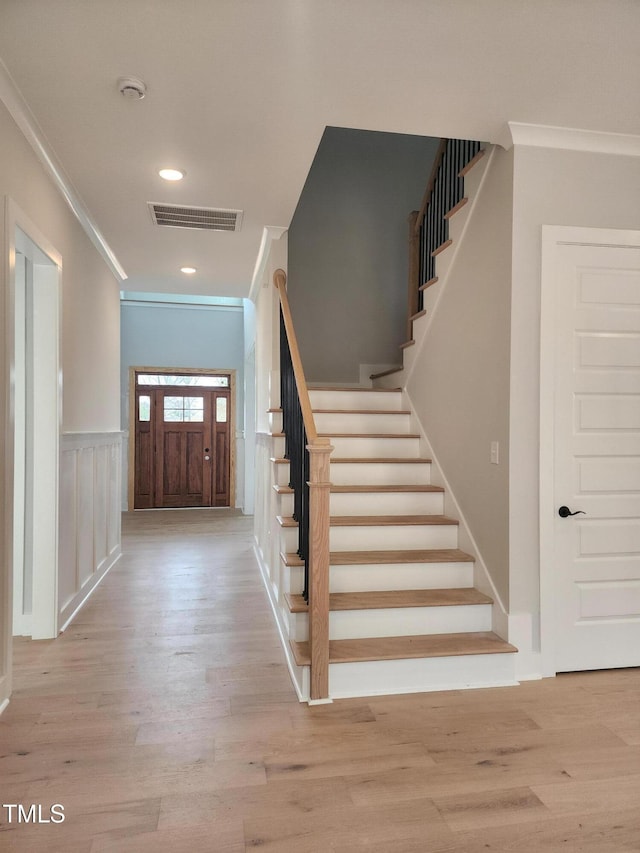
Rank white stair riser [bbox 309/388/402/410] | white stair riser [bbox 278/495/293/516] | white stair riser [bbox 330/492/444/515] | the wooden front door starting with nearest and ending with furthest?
white stair riser [bbox 278/495/293/516]
white stair riser [bbox 330/492/444/515]
white stair riser [bbox 309/388/402/410]
the wooden front door

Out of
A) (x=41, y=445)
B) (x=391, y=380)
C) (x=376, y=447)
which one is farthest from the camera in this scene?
(x=391, y=380)

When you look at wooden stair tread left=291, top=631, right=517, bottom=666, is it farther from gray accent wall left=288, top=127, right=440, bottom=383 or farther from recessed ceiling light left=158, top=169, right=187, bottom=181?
gray accent wall left=288, top=127, right=440, bottom=383

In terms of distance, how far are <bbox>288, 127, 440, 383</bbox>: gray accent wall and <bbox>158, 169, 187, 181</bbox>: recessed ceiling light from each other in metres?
2.30

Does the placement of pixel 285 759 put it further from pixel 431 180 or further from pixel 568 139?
pixel 431 180

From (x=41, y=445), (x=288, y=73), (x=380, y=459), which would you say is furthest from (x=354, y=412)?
(x=288, y=73)

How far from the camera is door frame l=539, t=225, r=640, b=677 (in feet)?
8.50

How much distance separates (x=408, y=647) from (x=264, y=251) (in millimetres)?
3142

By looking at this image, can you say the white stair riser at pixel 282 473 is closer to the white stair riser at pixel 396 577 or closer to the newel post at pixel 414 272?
the white stair riser at pixel 396 577

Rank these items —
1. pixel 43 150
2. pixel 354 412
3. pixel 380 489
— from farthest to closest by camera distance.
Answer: pixel 354 412, pixel 380 489, pixel 43 150

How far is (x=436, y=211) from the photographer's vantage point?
3818 millimetres

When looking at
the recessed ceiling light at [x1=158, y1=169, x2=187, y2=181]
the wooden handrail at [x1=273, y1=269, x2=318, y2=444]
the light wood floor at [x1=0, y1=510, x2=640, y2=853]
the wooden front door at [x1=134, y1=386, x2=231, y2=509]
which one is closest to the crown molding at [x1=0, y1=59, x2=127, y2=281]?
the recessed ceiling light at [x1=158, y1=169, x2=187, y2=181]

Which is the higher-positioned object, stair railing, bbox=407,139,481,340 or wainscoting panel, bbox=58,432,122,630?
stair railing, bbox=407,139,481,340

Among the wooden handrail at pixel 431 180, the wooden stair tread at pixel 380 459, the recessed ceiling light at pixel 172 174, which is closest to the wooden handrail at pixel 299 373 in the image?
the wooden stair tread at pixel 380 459

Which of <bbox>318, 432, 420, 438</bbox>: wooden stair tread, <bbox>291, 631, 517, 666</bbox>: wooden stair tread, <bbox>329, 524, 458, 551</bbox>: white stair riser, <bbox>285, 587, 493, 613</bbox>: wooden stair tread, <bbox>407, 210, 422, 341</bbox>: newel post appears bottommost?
<bbox>291, 631, 517, 666</bbox>: wooden stair tread
